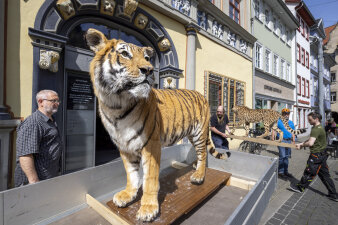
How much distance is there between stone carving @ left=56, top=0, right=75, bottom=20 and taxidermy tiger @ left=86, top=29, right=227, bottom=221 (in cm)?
302

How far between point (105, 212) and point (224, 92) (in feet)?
23.8

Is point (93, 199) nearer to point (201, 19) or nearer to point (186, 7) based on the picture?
point (186, 7)

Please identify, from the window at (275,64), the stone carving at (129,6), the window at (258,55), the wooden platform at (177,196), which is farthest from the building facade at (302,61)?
the wooden platform at (177,196)

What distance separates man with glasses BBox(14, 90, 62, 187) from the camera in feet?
5.38

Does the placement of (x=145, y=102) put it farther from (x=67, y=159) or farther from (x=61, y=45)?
(x=67, y=159)

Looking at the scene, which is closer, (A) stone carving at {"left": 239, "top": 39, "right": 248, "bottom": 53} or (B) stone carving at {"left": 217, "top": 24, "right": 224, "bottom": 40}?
(B) stone carving at {"left": 217, "top": 24, "right": 224, "bottom": 40}

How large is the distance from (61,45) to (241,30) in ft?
27.7

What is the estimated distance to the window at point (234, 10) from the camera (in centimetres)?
846

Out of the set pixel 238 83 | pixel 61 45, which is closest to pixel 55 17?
pixel 61 45

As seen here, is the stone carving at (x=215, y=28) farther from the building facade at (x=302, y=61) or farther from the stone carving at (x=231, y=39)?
→ the building facade at (x=302, y=61)

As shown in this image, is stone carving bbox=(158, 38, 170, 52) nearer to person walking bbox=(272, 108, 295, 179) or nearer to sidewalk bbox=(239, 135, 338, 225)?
person walking bbox=(272, 108, 295, 179)

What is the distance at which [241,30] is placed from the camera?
8492 millimetres

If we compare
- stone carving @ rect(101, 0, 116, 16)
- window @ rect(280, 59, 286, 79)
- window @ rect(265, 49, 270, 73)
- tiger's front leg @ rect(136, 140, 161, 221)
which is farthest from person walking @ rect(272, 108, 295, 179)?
window @ rect(280, 59, 286, 79)

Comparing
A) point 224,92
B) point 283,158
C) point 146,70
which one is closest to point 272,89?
point 224,92
